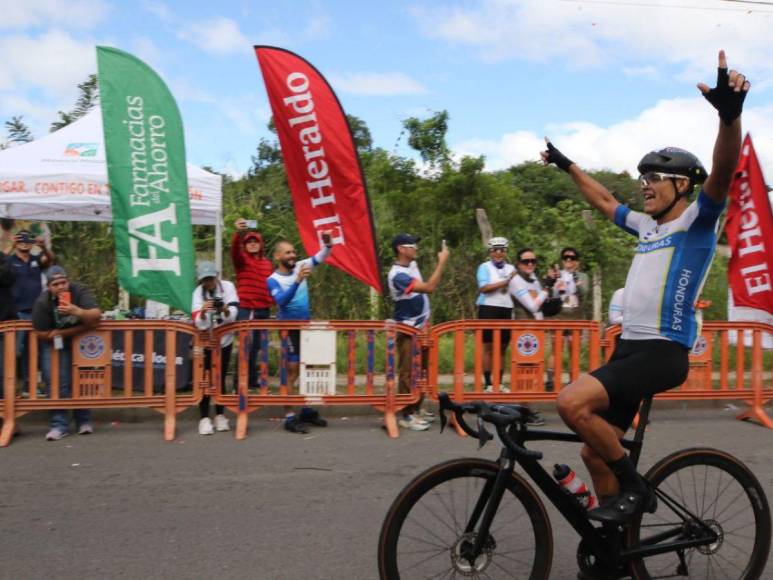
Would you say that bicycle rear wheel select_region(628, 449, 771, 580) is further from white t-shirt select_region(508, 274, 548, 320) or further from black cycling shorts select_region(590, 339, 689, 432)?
white t-shirt select_region(508, 274, 548, 320)

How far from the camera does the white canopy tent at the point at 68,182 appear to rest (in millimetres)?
9008

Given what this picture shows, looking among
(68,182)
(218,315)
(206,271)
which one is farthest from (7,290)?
(218,315)

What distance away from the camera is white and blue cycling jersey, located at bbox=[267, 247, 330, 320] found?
7.48 meters

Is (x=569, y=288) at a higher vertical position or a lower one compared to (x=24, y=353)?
higher

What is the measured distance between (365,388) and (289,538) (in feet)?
10.3

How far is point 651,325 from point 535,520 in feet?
3.25

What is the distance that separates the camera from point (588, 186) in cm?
381

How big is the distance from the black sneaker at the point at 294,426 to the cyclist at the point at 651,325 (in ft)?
13.6

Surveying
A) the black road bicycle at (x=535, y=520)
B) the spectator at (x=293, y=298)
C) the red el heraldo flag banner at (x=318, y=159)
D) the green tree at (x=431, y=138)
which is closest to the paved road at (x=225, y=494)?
the spectator at (x=293, y=298)

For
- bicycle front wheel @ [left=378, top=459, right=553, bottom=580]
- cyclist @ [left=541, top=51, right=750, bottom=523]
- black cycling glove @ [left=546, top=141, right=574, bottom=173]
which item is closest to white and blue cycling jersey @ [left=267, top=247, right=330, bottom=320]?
black cycling glove @ [left=546, top=141, right=574, bottom=173]

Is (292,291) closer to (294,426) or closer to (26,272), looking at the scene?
(294,426)

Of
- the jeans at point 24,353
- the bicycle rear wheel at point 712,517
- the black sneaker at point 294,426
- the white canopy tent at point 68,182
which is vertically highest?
the white canopy tent at point 68,182

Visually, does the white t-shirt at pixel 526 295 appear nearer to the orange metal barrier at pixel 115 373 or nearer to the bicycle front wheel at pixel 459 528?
the orange metal barrier at pixel 115 373

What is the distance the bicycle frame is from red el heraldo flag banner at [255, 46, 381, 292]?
4.63 metres
